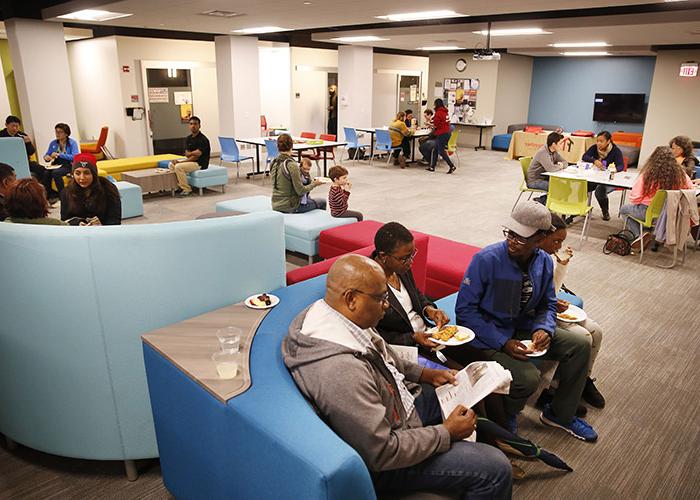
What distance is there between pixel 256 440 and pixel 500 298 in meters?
1.60

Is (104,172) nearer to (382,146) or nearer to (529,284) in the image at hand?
(382,146)

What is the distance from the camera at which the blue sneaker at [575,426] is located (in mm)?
2938

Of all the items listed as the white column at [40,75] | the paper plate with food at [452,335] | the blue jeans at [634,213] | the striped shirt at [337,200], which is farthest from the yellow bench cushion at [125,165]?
the paper plate with food at [452,335]

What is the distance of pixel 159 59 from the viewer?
1238 centimetres

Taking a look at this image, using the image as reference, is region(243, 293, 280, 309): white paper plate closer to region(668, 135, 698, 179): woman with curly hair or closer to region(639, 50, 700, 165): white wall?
region(668, 135, 698, 179): woman with curly hair

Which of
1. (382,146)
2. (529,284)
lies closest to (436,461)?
(529,284)

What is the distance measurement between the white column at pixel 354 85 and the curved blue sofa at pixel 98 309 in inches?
461

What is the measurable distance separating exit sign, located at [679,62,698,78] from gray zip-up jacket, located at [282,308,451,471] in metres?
13.3

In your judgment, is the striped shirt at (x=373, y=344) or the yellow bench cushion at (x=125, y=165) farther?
the yellow bench cushion at (x=125, y=165)

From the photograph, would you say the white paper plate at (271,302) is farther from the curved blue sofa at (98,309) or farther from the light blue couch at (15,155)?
the light blue couch at (15,155)

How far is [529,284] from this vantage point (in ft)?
9.16

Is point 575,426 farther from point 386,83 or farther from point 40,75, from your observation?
point 386,83

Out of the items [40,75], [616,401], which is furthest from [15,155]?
[616,401]

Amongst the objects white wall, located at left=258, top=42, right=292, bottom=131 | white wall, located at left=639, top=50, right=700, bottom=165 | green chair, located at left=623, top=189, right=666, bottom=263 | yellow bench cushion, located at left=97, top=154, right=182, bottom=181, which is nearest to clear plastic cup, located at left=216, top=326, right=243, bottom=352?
green chair, located at left=623, top=189, right=666, bottom=263
